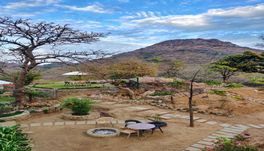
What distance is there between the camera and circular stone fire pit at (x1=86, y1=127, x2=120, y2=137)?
9086 mm

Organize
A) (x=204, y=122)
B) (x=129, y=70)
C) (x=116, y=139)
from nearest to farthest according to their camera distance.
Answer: (x=116, y=139)
(x=204, y=122)
(x=129, y=70)

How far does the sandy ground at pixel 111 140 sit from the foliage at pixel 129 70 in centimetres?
1352

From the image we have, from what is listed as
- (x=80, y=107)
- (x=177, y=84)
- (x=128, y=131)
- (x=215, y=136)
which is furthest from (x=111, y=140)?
(x=177, y=84)

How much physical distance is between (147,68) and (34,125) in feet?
51.7

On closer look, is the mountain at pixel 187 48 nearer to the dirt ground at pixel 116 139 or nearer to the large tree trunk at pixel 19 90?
the large tree trunk at pixel 19 90

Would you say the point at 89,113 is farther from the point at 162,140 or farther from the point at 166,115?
the point at 162,140

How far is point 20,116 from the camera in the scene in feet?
37.7

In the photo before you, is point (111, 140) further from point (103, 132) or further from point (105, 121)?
point (105, 121)

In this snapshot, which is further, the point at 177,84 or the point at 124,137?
the point at 177,84

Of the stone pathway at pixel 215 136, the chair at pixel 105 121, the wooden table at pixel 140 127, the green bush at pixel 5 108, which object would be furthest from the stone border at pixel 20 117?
the stone pathway at pixel 215 136

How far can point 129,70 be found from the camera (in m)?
24.2

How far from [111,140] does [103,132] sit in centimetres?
81

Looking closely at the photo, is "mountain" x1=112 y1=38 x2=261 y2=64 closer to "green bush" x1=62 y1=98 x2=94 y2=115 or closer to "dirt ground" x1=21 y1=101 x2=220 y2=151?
"green bush" x1=62 y1=98 x2=94 y2=115

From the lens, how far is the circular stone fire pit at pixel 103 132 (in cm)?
909
